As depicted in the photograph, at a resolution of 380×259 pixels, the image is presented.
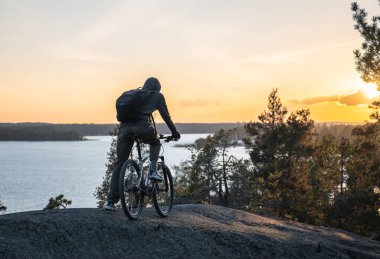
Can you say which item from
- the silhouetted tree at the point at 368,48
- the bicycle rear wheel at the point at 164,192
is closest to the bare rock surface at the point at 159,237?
the bicycle rear wheel at the point at 164,192

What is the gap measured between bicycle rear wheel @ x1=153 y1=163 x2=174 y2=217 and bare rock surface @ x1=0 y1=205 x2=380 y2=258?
8.2 inches

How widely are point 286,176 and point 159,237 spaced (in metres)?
32.2

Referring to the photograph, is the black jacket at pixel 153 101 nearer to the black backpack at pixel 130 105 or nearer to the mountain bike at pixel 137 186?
the black backpack at pixel 130 105

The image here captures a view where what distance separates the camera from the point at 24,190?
8612 cm

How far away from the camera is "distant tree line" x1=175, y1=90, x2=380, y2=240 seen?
111 ft

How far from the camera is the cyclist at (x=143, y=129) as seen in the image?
925 centimetres

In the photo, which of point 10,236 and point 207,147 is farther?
point 207,147

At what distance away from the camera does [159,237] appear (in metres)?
8.89

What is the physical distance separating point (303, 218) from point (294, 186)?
4926 mm

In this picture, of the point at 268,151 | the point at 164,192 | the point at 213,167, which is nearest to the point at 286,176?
the point at 268,151

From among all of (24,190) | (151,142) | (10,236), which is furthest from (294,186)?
(24,190)

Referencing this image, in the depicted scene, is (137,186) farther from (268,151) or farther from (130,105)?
(268,151)

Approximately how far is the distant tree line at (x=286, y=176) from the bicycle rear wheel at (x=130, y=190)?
2140 cm

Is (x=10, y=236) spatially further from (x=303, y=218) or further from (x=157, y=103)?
(x=303, y=218)
